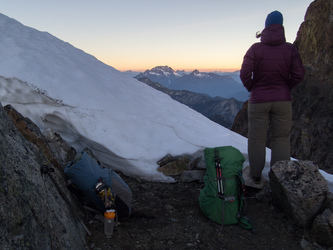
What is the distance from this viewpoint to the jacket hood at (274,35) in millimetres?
4648

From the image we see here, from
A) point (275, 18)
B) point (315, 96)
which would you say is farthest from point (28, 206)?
point (315, 96)

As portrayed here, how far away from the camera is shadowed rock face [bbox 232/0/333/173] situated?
87.8ft

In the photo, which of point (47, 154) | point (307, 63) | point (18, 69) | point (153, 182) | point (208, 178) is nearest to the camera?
point (47, 154)

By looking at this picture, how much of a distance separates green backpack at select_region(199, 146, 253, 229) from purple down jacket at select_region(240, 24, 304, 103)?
4.16 feet

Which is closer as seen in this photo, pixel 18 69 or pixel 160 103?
pixel 18 69

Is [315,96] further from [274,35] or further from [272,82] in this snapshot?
[274,35]

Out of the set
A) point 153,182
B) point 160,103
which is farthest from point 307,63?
point 153,182

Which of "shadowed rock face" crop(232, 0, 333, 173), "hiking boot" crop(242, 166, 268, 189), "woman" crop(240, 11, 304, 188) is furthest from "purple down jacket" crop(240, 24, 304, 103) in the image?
"shadowed rock face" crop(232, 0, 333, 173)

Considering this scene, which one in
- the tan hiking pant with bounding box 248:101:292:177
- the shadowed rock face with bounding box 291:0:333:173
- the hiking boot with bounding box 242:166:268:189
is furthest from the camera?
the shadowed rock face with bounding box 291:0:333:173

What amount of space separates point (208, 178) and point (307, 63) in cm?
3444

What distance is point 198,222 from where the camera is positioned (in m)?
4.32

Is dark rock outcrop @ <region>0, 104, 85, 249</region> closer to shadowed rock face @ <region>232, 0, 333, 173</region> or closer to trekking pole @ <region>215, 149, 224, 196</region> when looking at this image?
trekking pole @ <region>215, 149, 224, 196</region>

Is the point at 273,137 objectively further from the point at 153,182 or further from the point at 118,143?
the point at 118,143

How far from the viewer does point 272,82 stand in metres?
4.82
